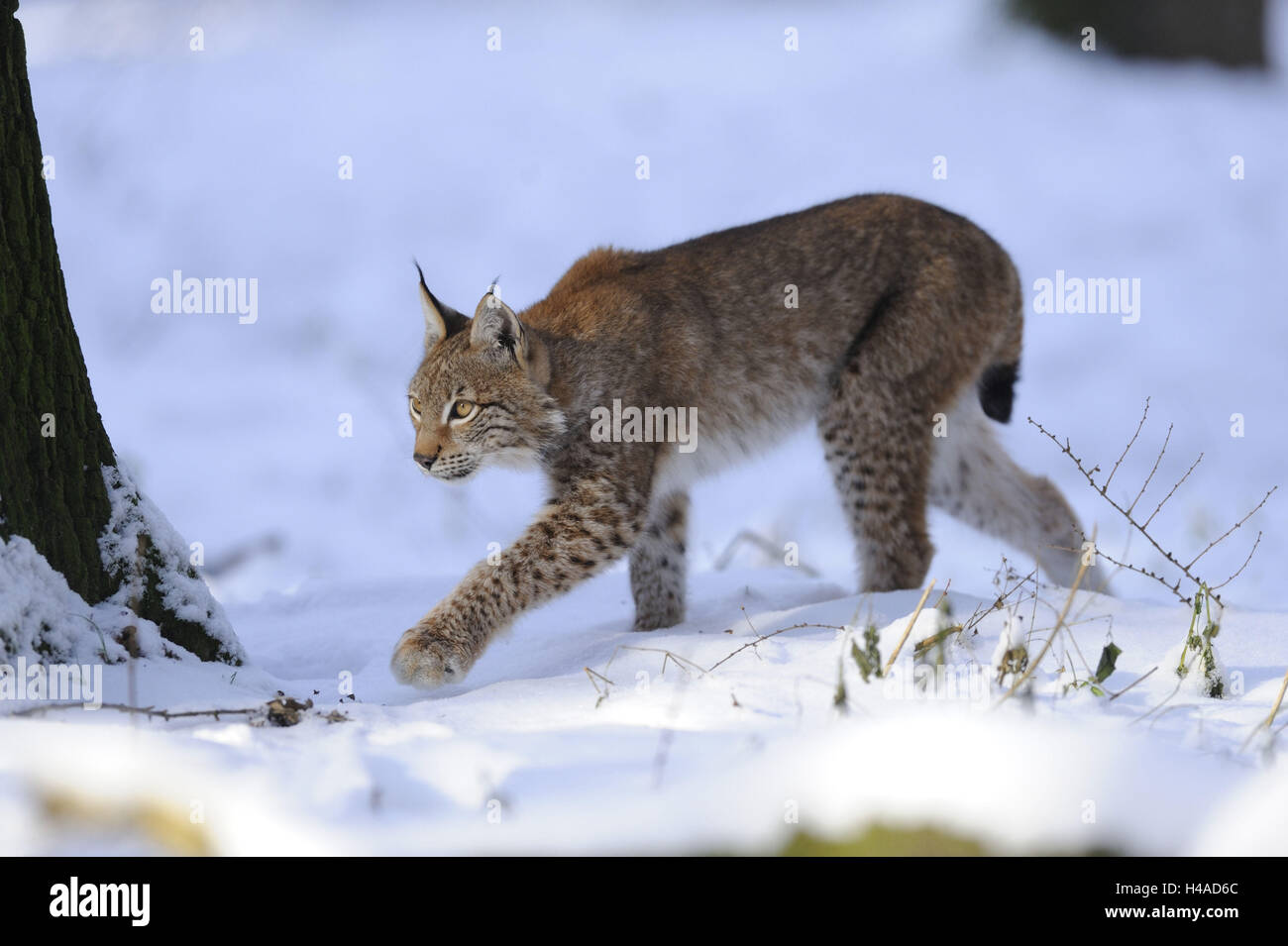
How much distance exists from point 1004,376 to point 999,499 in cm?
54

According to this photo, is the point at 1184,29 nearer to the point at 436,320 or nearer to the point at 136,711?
the point at 436,320

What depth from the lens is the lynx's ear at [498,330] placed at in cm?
458

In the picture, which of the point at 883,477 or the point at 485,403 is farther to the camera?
the point at 883,477

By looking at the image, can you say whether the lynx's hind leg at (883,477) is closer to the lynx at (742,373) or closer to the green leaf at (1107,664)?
the lynx at (742,373)

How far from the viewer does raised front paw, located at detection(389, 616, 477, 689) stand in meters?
4.05

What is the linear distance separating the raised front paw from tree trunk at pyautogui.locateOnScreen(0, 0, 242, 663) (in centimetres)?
70

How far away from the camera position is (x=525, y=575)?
447cm

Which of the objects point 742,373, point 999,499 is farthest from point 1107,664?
point 999,499

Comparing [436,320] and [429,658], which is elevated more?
[436,320]

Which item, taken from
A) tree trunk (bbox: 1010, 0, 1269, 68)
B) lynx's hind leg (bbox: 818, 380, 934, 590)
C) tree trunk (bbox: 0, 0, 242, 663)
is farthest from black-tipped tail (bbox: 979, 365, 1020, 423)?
tree trunk (bbox: 1010, 0, 1269, 68)

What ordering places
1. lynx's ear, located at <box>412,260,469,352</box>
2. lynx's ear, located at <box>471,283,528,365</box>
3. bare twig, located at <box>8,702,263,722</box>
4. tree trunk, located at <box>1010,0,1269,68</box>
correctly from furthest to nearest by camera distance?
tree trunk, located at <box>1010,0,1269,68</box>, lynx's ear, located at <box>412,260,469,352</box>, lynx's ear, located at <box>471,283,528,365</box>, bare twig, located at <box>8,702,263,722</box>

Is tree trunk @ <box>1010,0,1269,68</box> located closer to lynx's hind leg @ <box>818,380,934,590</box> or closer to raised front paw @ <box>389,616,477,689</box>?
lynx's hind leg @ <box>818,380,934,590</box>

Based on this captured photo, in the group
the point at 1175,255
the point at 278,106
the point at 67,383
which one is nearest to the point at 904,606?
the point at 67,383

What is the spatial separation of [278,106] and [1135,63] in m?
8.76
